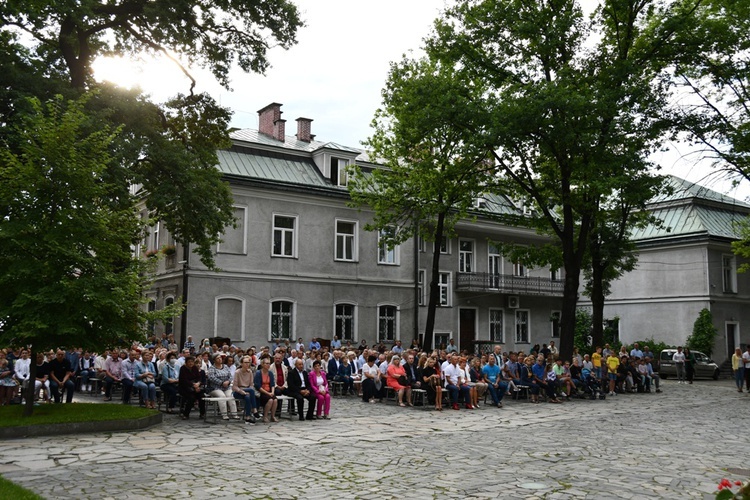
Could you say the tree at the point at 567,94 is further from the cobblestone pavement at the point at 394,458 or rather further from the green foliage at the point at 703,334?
the green foliage at the point at 703,334

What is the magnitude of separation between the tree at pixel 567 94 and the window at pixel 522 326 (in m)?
16.9

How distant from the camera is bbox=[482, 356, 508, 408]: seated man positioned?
20.3m

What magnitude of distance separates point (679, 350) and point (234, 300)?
21356mm

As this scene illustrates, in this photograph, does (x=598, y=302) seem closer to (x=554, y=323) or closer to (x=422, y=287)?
(x=422, y=287)

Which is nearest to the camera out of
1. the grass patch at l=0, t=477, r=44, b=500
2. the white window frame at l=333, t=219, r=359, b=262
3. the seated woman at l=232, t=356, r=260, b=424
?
the grass patch at l=0, t=477, r=44, b=500

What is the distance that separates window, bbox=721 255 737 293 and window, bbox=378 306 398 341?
21.0 metres

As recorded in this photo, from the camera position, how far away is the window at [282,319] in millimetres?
32438

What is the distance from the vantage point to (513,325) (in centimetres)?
4206

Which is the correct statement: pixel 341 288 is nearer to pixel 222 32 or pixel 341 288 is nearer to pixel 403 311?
pixel 403 311

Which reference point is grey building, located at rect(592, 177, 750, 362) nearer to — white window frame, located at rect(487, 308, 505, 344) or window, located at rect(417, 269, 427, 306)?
white window frame, located at rect(487, 308, 505, 344)

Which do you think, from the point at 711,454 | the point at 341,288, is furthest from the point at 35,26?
the point at 711,454

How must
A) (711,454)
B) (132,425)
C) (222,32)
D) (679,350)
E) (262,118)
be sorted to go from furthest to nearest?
(262,118) → (679,350) → (222,32) → (132,425) → (711,454)

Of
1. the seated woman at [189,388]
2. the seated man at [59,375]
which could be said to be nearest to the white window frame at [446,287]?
the seated woman at [189,388]

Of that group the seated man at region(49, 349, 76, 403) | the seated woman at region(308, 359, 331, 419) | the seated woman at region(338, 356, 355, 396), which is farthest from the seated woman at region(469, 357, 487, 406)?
the seated man at region(49, 349, 76, 403)
